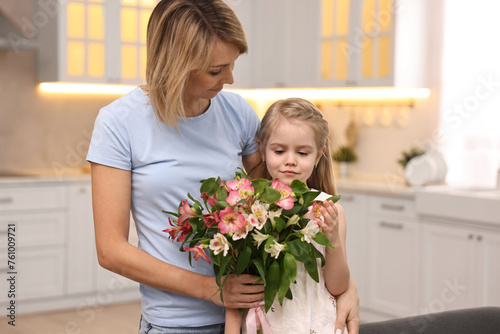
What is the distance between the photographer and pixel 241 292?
136 cm

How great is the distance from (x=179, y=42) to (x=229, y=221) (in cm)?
39

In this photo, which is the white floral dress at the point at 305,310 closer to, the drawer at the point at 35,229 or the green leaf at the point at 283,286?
the green leaf at the point at 283,286

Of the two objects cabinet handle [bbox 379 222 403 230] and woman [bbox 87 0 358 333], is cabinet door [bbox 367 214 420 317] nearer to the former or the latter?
cabinet handle [bbox 379 222 403 230]

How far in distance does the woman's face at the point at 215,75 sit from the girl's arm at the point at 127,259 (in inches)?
9.5

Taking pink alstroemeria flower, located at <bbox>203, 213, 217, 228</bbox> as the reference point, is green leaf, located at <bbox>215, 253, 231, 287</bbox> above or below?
below

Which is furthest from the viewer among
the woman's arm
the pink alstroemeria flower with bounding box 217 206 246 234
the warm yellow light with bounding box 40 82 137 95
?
the warm yellow light with bounding box 40 82 137 95

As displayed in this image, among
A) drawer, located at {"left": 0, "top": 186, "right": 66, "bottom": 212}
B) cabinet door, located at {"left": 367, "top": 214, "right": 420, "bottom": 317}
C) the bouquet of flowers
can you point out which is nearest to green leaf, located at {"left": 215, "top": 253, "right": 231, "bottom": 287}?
the bouquet of flowers

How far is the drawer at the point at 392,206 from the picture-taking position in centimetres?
386

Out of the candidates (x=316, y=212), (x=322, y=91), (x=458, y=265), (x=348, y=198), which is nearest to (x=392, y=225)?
(x=348, y=198)

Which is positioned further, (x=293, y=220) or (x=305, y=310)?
(x=305, y=310)

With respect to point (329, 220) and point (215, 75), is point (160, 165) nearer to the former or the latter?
point (215, 75)

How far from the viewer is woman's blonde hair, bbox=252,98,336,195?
157 cm

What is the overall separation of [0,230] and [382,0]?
2914 millimetres

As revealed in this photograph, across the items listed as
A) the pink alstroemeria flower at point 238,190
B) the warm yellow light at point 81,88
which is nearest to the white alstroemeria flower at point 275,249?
the pink alstroemeria flower at point 238,190
